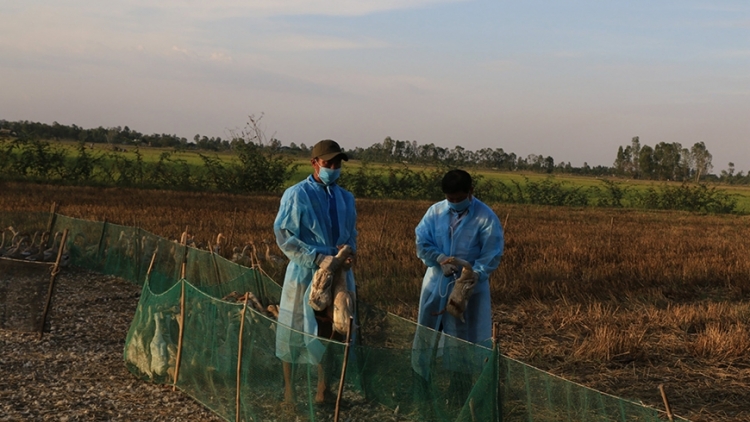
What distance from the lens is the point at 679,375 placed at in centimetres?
710

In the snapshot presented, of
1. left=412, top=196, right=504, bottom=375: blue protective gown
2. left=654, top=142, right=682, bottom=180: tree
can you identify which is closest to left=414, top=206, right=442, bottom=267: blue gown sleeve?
left=412, top=196, right=504, bottom=375: blue protective gown

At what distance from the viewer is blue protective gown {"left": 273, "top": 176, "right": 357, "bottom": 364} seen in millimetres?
5395

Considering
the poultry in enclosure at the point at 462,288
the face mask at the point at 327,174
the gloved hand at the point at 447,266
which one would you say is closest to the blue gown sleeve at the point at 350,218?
the face mask at the point at 327,174

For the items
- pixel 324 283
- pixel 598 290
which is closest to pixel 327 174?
pixel 324 283

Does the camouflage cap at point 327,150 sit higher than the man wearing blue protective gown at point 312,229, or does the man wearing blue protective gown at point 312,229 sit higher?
the camouflage cap at point 327,150

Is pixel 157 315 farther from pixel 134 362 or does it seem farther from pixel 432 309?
pixel 432 309

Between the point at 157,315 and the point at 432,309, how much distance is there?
7.74 ft

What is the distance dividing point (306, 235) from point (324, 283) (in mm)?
421

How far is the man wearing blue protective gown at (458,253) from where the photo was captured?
5406 mm

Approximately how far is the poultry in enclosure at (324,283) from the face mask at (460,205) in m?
0.79

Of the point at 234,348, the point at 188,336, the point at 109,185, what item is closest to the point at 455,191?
the point at 234,348

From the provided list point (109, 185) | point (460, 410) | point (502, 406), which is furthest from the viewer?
point (109, 185)

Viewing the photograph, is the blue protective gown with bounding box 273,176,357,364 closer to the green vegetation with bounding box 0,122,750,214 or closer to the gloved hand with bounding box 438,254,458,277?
the gloved hand with bounding box 438,254,458,277

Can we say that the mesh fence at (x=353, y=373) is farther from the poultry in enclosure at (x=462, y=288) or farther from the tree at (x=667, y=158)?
the tree at (x=667, y=158)
